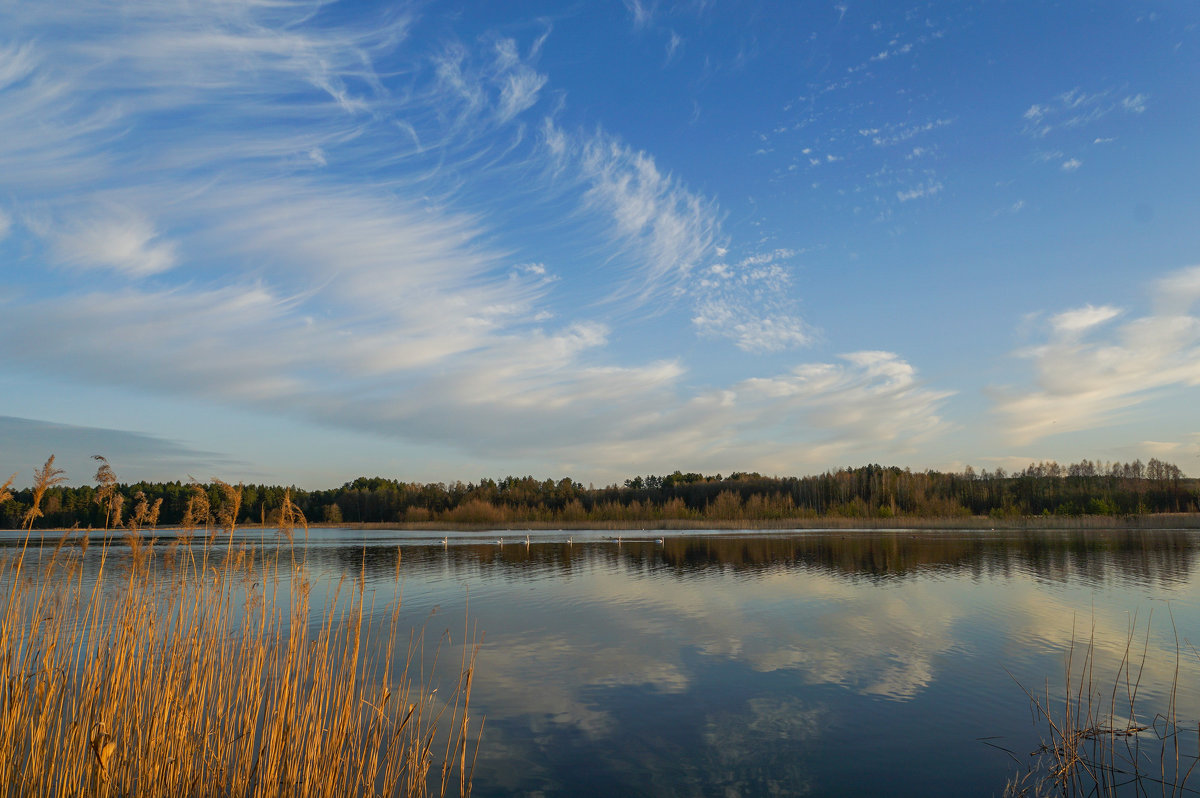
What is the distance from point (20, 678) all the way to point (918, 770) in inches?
312

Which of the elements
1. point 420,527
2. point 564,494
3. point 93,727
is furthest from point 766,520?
point 93,727

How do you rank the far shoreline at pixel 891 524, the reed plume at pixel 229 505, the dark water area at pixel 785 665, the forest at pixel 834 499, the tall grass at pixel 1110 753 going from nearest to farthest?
the reed plume at pixel 229 505 → the tall grass at pixel 1110 753 → the dark water area at pixel 785 665 → the far shoreline at pixel 891 524 → the forest at pixel 834 499

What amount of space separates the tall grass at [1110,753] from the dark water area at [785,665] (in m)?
0.25

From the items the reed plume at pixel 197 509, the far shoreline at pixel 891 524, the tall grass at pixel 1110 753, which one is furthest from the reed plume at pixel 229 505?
the far shoreline at pixel 891 524

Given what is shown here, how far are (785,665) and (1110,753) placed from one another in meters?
4.80

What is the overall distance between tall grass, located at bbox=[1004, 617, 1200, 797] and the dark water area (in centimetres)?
25

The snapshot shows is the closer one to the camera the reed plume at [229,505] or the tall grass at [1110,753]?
the reed plume at [229,505]

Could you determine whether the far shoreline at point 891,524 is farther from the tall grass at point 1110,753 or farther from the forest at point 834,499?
the tall grass at point 1110,753

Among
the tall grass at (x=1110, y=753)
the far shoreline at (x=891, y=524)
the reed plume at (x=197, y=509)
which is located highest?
the reed plume at (x=197, y=509)

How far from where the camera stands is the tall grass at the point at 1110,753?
21.3 ft

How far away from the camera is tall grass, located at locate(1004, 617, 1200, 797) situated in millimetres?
6492

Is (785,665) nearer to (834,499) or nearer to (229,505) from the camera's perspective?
(229,505)

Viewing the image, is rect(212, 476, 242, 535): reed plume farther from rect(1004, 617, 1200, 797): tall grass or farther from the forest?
the forest

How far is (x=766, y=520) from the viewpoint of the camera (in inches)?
2415
